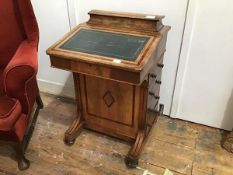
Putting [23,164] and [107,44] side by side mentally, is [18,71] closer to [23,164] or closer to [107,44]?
[107,44]

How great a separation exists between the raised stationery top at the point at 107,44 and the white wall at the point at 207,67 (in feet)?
1.24

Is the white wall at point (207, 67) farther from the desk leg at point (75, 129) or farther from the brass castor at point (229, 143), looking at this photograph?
the desk leg at point (75, 129)

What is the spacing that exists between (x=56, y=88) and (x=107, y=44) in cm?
100

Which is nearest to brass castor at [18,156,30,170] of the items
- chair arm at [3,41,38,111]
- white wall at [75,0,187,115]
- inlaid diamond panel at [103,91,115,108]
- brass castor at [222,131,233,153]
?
chair arm at [3,41,38,111]

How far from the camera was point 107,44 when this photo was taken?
1.26m

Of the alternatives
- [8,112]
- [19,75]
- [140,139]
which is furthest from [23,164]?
[140,139]

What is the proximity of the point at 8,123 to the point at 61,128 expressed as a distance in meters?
0.60

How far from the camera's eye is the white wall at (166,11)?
145cm

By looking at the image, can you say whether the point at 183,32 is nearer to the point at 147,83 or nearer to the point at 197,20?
the point at 197,20

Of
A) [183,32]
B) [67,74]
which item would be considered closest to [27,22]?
[67,74]

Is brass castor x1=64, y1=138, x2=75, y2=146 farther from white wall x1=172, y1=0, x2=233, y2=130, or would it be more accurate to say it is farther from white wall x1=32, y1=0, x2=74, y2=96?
white wall x1=172, y1=0, x2=233, y2=130

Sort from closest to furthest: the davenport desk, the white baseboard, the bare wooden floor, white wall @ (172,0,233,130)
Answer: the davenport desk → white wall @ (172,0,233,130) → the bare wooden floor → the white baseboard

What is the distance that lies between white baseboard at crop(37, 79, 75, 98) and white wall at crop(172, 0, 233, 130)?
86cm

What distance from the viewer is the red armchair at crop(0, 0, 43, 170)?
4.08 ft
